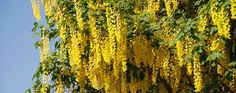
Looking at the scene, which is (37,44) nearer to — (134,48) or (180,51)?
(134,48)

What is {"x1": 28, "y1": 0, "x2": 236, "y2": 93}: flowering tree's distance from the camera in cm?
783

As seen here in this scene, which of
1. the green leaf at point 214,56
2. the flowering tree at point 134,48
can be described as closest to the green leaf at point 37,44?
the flowering tree at point 134,48

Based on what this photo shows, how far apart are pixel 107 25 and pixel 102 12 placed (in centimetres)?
36

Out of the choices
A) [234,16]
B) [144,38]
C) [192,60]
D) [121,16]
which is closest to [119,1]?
[121,16]

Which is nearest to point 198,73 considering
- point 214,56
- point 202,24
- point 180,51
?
point 180,51

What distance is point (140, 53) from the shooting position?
28.5 feet

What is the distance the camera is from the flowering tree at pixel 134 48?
783 centimetres

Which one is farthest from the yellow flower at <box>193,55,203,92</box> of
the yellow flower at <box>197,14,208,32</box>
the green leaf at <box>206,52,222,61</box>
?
the yellow flower at <box>197,14,208,32</box>

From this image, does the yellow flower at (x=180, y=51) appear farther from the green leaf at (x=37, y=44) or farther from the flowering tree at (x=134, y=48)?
the green leaf at (x=37, y=44)

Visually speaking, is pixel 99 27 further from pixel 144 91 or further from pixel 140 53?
pixel 144 91

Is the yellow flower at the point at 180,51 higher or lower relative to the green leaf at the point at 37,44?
lower

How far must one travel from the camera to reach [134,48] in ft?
28.7

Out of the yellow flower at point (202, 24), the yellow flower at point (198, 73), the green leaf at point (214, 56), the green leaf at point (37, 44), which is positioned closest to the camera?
the green leaf at point (214, 56)

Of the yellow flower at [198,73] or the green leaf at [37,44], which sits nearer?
the yellow flower at [198,73]
